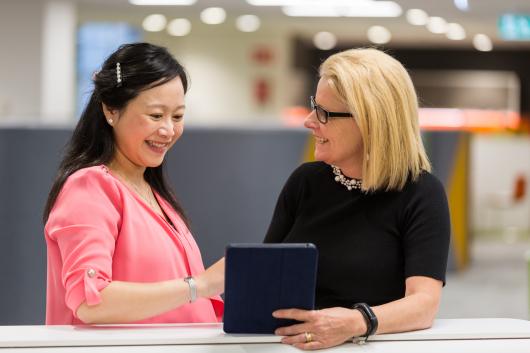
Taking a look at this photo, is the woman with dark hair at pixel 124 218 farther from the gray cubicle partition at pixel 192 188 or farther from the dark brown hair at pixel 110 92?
the gray cubicle partition at pixel 192 188

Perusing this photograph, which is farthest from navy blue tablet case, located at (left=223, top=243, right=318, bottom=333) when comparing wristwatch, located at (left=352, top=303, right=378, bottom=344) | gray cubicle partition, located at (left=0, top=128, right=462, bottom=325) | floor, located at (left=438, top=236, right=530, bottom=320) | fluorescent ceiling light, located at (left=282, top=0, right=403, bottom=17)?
fluorescent ceiling light, located at (left=282, top=0, right=403, bottom=17)

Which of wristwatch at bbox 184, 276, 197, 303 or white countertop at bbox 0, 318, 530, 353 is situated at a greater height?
wristwatch at bbox 184, 276, 197, 303

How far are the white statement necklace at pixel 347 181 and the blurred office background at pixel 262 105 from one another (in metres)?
0.35

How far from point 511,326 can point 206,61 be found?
16.8 meters

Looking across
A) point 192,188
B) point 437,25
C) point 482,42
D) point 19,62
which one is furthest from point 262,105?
point 192,188

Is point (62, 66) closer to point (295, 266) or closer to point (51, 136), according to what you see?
point (51, 136)

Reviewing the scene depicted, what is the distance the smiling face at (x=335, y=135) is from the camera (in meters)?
2.23

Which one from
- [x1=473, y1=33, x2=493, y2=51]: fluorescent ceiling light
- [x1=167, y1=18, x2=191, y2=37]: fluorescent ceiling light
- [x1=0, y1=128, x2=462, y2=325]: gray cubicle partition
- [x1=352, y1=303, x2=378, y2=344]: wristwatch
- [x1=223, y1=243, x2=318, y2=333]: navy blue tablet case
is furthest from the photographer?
[x1=473, y1=33, x2=493, y2=51]: fluorescent ceiling light

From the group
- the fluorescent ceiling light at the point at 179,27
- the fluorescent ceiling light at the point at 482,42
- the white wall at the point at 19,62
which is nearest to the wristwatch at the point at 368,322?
the white wall at the point at 19,62

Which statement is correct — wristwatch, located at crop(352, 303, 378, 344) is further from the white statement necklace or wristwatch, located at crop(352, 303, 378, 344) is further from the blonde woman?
the white statement necklace

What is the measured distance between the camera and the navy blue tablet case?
6.02 ft

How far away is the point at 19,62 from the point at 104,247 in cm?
1234

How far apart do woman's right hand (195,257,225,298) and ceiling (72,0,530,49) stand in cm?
1179

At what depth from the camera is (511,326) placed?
2.09 m
